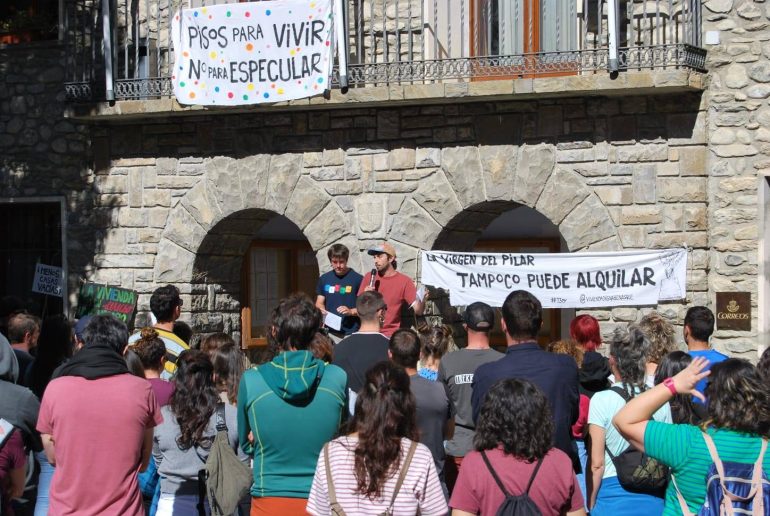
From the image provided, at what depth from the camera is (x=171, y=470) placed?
6.13 m

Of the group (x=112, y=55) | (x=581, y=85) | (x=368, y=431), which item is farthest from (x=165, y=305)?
(x=112, y=55)

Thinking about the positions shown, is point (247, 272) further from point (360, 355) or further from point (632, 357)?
point (632, 357)

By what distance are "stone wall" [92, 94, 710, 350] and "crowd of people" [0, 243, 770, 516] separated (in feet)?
11.4

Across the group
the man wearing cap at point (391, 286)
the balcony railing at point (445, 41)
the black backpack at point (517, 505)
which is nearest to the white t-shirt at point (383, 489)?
the black backpack at point (517, 505)

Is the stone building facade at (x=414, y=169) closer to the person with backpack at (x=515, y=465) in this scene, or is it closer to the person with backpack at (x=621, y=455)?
the person with backpack at (x=621, y=455)

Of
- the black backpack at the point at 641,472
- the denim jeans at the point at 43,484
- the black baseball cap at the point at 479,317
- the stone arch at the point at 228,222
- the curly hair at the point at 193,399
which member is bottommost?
the denim jeans at the point at 43,484

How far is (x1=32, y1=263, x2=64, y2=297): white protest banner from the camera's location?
520 inches

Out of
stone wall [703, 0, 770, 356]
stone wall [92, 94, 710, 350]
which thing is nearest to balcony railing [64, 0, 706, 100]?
stone wall [703, 0, 770, 356]

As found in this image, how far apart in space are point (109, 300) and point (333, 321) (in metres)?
3.18

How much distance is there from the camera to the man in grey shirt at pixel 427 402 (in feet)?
20.5

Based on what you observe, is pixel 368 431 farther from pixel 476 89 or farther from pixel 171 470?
pixel 476 89

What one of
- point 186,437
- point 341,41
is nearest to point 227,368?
point 186,437

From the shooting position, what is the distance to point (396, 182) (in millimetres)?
11867

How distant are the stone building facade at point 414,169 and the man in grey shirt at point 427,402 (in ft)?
15.8
